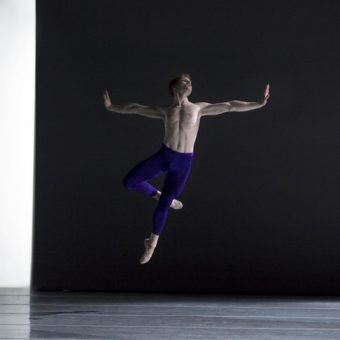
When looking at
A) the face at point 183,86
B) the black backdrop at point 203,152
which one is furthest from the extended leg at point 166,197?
the black backdrop at point 203,152

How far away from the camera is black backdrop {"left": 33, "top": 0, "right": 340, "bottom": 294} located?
6141 millimetres

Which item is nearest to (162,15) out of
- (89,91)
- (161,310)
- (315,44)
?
(89,91)

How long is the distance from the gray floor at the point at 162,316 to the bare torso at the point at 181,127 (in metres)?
1.09

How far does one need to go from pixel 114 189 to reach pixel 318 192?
5.32 ft

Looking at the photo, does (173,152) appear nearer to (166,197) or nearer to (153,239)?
(166,197)

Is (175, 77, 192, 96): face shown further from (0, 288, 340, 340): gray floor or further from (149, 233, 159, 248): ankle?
(0, 288, 340, 340): gray floor

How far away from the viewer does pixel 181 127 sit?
5.35m

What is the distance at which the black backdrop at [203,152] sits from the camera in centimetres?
614

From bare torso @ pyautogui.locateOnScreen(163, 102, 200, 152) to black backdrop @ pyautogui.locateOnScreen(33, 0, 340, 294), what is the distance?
800mm

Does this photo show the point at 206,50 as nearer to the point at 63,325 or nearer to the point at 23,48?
the point at 23,48

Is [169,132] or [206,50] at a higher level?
[206,50]

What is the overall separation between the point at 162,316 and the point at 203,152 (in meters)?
1.89

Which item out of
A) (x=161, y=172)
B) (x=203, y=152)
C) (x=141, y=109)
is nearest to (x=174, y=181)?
(x=161, y=172)

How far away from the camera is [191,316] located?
15.3 ft
